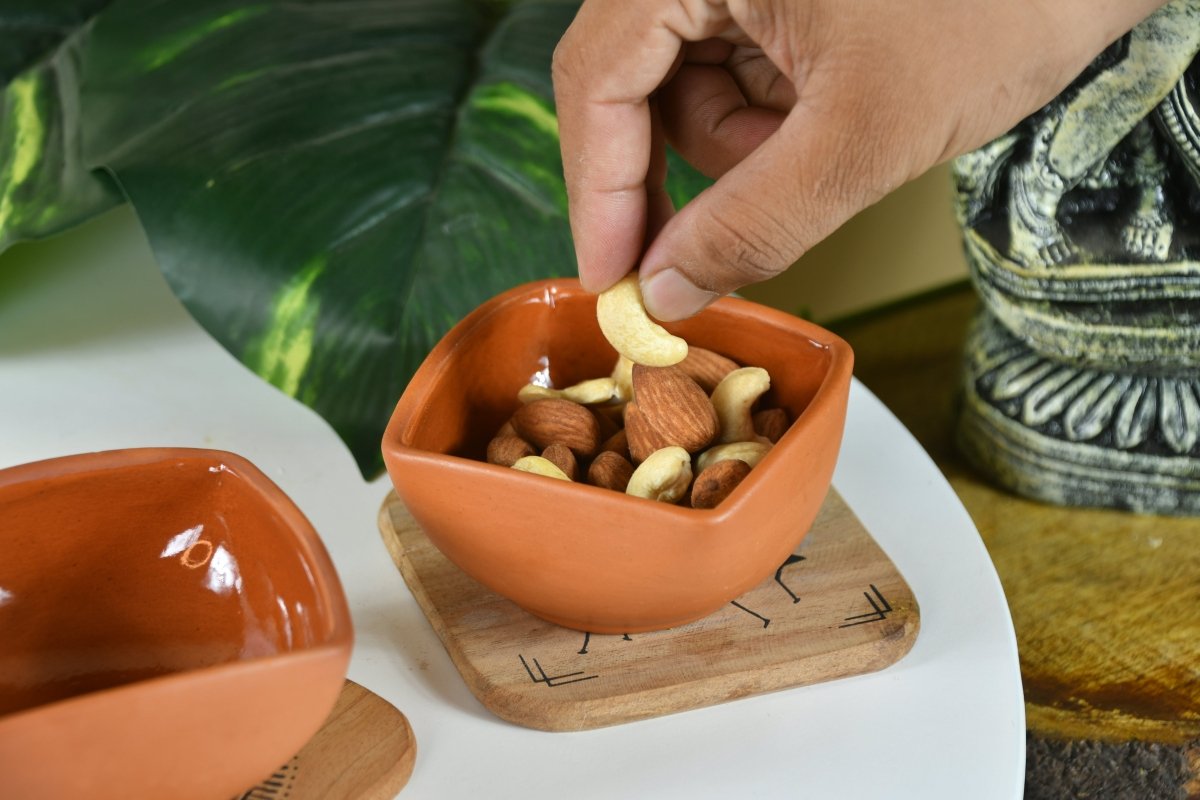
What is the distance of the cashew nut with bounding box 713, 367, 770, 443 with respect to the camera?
51 cm

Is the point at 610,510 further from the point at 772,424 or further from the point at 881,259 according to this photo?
the point at 881,259

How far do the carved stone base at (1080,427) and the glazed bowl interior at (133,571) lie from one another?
464 mm

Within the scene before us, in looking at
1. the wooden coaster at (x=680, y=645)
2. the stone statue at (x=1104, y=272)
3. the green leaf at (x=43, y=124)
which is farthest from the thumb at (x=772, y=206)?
the green leaf at (x=43, y=124)

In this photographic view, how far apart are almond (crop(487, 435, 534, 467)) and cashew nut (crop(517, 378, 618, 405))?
3 centimetres

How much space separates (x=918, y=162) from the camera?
44cm

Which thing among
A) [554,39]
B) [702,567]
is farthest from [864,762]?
[554,39]

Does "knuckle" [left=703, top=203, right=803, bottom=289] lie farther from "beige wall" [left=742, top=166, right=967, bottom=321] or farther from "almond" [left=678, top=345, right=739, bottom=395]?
"beige wall" [left=742, top=166, right=967, bottom=321]

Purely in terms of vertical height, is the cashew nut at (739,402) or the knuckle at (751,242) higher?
the knuckle at (751,242)

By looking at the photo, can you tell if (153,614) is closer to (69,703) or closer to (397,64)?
(69,703)

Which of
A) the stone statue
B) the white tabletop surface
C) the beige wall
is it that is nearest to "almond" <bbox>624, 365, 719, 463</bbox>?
the white tabletop surface

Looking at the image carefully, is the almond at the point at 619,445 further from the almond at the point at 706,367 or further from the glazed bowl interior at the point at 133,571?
the glazed bowl interior at the point at 133,571

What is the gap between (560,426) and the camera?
50cm

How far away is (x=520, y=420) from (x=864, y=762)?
0.19m

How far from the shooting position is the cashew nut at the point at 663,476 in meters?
0.47
